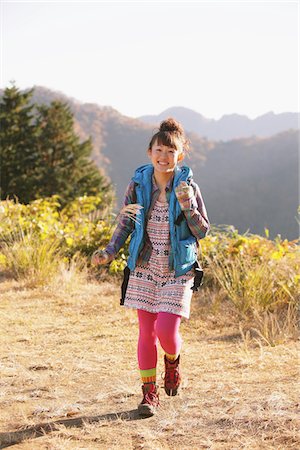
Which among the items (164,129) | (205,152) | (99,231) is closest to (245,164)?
(205,152)

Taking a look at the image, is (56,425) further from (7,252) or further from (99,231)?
(99,231)

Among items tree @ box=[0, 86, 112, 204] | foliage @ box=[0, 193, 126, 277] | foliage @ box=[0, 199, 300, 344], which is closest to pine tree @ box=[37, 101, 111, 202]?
tree @ box=[0, 86, 112, 204]

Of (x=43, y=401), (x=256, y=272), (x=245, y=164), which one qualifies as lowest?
(x=43, y=401)

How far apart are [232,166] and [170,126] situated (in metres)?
63.0

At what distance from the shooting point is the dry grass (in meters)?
2.53

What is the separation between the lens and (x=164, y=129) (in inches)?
113

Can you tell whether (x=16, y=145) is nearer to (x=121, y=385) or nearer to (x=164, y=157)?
(x=121, y=385)

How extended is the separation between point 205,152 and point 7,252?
60.4 m

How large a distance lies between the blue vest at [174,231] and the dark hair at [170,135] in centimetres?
13

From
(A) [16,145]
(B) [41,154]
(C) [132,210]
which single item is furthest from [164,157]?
(B) [41,154]

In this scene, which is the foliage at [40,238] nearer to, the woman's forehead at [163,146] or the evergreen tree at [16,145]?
the woman's forehead at [163,146]

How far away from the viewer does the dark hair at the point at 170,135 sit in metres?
2.81

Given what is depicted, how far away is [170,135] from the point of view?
2.82 meters

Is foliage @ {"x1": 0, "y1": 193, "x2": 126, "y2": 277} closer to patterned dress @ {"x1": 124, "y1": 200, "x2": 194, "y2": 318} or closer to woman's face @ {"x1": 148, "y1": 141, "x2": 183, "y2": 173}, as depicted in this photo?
patterned dress @ {"x1": 124, "y1": 200, "x2": 194, "y2": 318}
